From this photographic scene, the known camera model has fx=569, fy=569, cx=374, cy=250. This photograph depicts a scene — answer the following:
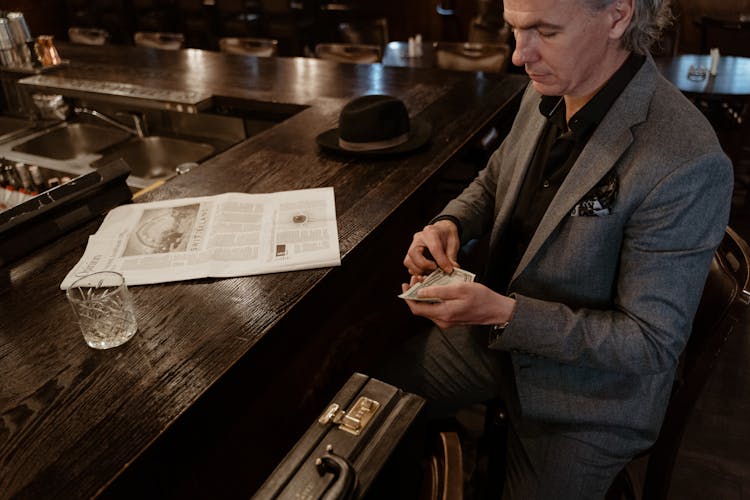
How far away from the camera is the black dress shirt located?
1.28 m

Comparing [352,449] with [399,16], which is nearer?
[352,449]

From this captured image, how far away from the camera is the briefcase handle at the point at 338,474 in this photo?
80 cm

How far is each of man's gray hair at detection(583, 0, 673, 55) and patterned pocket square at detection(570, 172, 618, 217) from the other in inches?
11.4

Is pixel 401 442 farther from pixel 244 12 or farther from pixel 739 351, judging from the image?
pixel 244 12

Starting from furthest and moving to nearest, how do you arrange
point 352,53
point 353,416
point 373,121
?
point 352,53, point 373,121, point 353,416

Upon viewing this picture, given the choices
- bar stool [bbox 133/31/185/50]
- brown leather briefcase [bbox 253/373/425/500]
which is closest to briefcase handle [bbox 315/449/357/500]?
brown leather briefcase [bbox 253/373/425/500]

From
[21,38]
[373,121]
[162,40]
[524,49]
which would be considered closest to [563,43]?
[524,49]

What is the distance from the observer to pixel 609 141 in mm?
1219

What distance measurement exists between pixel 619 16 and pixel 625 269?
518mm

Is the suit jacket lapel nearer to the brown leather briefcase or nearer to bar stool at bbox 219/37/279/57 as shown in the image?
the brown leather briefcase

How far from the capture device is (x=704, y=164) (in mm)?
1084

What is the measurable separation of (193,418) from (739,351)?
2.57 meters

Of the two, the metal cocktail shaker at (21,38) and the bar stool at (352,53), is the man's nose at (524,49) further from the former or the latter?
the bar stool at (352,53)

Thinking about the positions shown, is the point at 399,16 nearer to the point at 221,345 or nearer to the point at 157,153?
the point at 157,153
